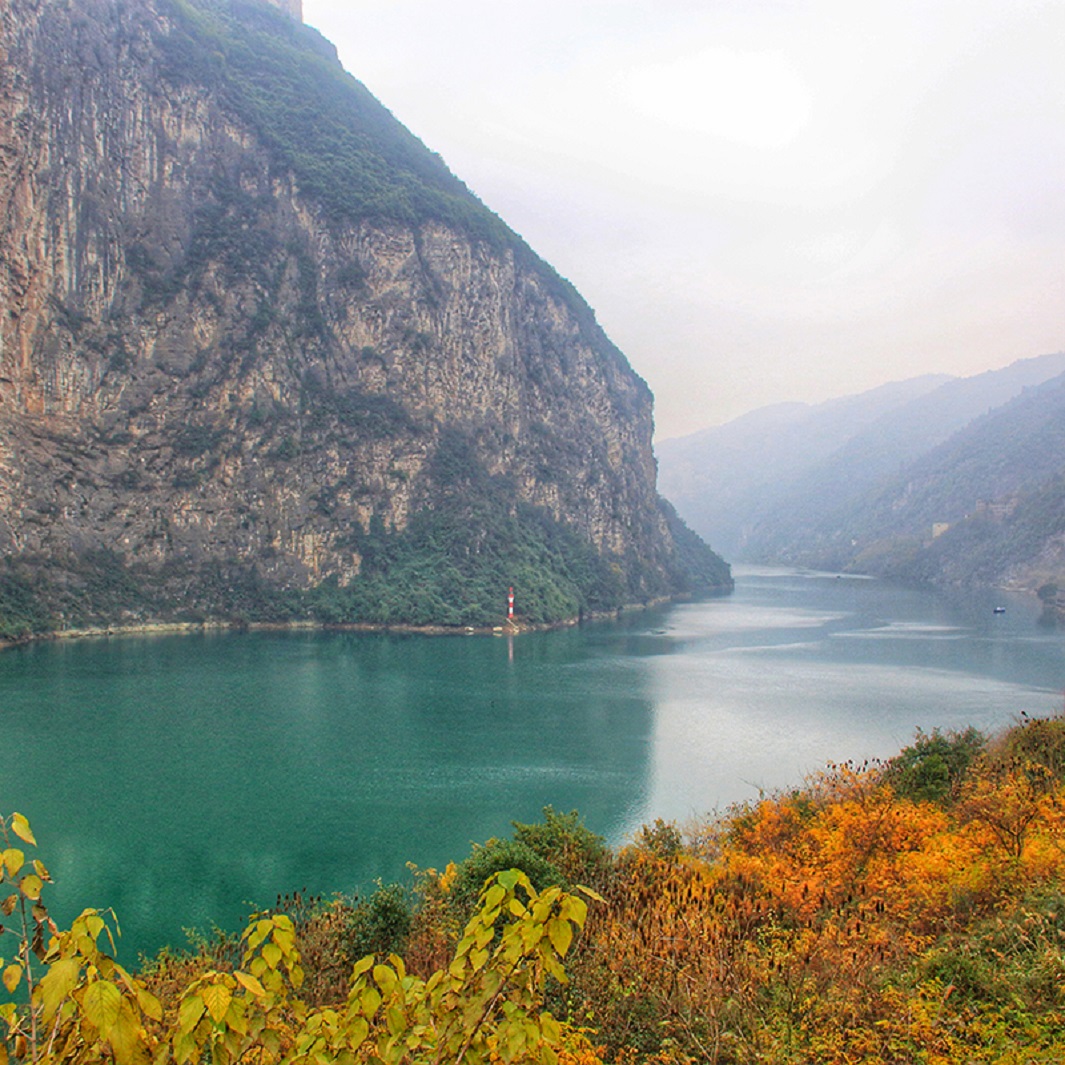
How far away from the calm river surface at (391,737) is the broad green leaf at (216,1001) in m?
12.6

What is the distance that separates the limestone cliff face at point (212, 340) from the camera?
5372 cm

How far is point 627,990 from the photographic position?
6711 mm

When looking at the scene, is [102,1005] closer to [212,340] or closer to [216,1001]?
[216,1001]

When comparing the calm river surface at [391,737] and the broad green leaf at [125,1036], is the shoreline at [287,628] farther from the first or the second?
the broad green leaf at [125,1036]

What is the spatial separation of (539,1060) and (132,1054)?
109 centimetres

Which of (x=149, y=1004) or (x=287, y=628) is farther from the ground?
(x=149, y=1004)

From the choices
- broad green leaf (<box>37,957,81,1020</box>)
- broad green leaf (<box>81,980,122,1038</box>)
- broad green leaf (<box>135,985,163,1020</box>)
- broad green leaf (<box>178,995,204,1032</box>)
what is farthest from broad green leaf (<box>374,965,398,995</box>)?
broad green leaf (<box>37,957,81,1020</box>)

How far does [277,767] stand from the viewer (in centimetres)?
2417

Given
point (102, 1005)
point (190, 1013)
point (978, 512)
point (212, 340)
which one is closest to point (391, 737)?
point (190, 1013)

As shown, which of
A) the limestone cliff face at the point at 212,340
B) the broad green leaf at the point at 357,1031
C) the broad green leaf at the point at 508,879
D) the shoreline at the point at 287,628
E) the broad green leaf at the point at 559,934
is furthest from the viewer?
the limestone cliff face at the point at 212,340

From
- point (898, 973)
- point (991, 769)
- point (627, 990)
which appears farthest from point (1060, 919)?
point (991, 769)

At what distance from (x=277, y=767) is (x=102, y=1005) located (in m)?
23.7

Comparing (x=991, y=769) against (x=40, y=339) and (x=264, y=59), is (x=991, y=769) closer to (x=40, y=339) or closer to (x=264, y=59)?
(x=40, y=339)

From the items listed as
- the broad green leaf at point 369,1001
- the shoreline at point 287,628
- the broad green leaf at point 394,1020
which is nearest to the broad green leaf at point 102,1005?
the broad green leaf at point 369,1001
